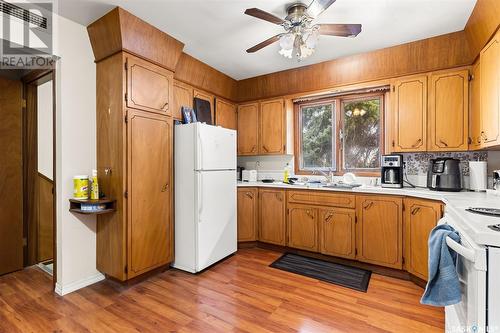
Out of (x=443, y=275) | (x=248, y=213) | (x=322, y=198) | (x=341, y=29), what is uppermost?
(x=341, y=29)

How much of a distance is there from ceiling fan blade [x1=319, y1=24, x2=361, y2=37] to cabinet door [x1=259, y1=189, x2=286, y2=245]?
1.88m

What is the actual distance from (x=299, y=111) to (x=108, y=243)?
3.07m

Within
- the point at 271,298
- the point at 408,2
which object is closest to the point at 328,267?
the point at 271,298

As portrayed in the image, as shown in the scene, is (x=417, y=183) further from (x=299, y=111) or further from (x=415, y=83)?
(x=299, y=111)

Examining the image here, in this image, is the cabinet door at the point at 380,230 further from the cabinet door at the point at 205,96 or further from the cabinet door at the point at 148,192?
the cabinet door at the point at 205,96

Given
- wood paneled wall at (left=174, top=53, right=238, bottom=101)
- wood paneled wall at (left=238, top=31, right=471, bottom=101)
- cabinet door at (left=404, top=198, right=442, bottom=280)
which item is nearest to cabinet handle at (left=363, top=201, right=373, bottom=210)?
cabinet door at (left=404, top=198, right=442, bottom=280)

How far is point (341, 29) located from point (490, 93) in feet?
4.57

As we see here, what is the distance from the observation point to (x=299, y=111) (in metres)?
3.75

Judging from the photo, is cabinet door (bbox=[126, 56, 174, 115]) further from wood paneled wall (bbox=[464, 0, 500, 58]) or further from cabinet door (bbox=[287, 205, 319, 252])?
wood paneled wall (bbox=[464, 0, 500, 58])

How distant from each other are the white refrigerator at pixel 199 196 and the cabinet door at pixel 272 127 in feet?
3.18

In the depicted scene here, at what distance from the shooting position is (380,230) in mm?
2535

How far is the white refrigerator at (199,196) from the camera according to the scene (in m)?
2.54

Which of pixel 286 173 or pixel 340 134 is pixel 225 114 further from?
pixel 340 134

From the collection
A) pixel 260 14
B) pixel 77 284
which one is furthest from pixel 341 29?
pixel 77 284
